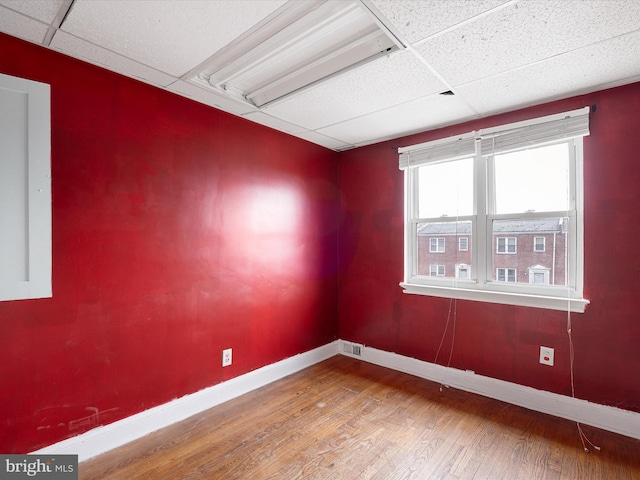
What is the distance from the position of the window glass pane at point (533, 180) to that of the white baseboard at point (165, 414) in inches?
99.6

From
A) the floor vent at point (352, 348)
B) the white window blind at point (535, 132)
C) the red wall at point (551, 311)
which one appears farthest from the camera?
the floor vent at point (352, 348)

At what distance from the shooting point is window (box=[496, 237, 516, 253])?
8.70 ft

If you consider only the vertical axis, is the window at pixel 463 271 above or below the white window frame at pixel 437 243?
below

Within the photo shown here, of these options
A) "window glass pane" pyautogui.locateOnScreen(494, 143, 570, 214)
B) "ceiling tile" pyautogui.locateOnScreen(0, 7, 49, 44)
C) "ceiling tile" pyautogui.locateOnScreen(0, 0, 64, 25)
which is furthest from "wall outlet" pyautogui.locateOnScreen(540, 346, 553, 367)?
"ceiling tile" pyautogui.locateOnScreen(0, 7, 49, 44)

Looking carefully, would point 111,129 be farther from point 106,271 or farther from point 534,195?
point 534,195

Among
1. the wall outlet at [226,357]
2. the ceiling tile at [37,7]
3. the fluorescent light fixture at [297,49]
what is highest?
the fluorescent light fixture at [297,49]

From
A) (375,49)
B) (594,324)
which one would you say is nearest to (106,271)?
(375,49)

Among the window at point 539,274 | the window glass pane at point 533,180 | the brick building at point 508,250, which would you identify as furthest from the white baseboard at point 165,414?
the window glass pane at point 533,180

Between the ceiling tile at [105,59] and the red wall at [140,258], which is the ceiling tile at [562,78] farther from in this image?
the ceiling tile at [105,59]

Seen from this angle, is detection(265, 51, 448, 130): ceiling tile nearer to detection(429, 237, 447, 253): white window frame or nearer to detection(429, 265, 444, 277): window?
detection(429, 237, 447, 253): white window frame

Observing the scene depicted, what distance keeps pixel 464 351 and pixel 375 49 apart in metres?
2.59

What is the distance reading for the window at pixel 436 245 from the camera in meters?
3.05

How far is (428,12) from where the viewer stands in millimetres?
1457

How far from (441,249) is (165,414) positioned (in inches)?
107
